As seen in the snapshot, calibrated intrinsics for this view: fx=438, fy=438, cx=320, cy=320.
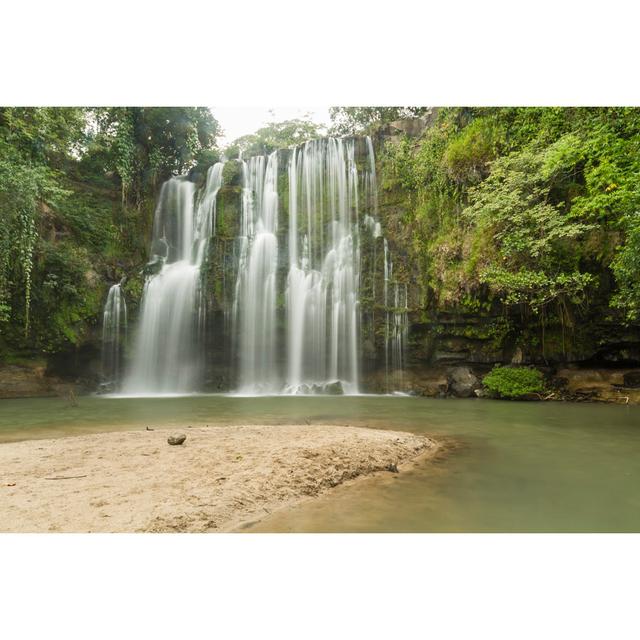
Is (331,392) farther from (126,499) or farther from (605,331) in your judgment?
(126,499)

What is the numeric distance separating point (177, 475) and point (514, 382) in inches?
426

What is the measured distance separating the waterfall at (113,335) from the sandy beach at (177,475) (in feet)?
38.4

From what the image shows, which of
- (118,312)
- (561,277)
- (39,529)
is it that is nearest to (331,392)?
(561,277)

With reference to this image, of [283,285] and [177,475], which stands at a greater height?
[283,285]

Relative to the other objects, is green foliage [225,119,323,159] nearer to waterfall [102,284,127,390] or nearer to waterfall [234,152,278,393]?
waterfall [234,152,278,393]

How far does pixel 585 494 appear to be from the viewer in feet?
13.2

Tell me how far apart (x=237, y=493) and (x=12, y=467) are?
2665 millimetres

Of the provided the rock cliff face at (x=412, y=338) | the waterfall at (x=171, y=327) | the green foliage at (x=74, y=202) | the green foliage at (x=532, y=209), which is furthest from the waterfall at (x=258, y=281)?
the green foliage at (x=532, y=209)

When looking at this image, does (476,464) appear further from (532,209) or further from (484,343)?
(484,343)

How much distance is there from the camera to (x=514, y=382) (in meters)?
12.6

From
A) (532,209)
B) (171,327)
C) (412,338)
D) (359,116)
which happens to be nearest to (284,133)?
(359,116)

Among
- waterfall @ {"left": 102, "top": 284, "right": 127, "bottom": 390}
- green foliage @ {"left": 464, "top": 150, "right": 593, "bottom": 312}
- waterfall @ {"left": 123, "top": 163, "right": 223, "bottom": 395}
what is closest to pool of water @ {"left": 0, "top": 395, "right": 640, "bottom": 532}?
green foliage @ {"left": 464, "top": 150, "right": 593, "bottom": 312}

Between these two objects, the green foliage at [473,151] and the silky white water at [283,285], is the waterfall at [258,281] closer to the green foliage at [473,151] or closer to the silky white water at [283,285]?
the silky white water at [283,285]

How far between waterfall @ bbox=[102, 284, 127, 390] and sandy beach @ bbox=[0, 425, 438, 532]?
1170 centimetres
